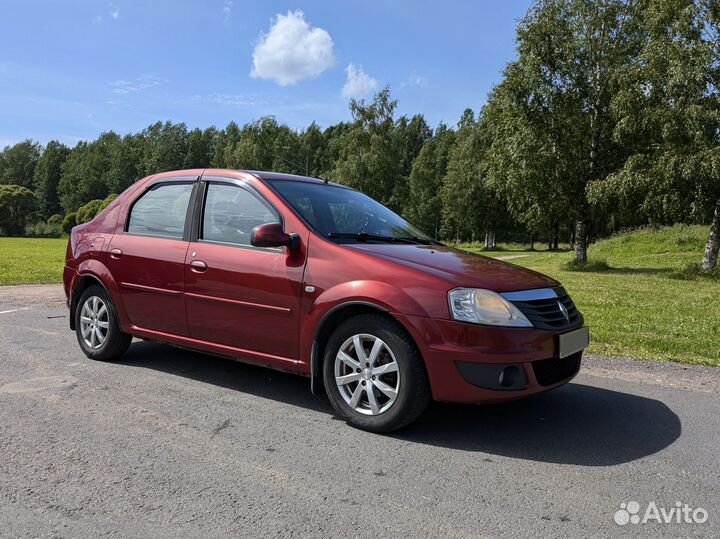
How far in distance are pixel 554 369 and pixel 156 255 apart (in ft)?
11.1

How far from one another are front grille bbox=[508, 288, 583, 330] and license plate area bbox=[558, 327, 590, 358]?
55 millimetres

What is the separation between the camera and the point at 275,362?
4.43m

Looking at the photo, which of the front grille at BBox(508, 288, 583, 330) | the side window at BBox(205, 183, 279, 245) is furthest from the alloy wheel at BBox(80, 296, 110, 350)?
the front grille at BBox(508, 288, 583, 330)

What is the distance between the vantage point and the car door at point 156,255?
4.99 metres

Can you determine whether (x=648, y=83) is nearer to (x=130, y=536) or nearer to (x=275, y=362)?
(x=275, y=362)

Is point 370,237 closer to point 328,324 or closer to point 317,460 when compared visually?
point 328,324

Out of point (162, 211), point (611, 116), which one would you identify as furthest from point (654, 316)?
point (611, 116)

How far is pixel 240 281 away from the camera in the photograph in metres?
4.52

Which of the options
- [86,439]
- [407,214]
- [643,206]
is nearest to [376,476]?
[86,439]

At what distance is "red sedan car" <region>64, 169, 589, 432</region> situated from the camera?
372 centimetres

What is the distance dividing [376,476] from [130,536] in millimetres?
1286

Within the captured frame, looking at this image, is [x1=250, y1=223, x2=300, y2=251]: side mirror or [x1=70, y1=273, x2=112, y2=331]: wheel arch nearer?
[x1=250, y1=223, x2=300, y2=251]: side mirror

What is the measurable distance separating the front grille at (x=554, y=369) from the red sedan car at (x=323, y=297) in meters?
0.02

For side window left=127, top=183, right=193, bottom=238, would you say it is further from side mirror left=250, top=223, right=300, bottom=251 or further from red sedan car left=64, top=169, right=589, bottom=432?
side mirror left=250, top=223, right=300, bottom=251
